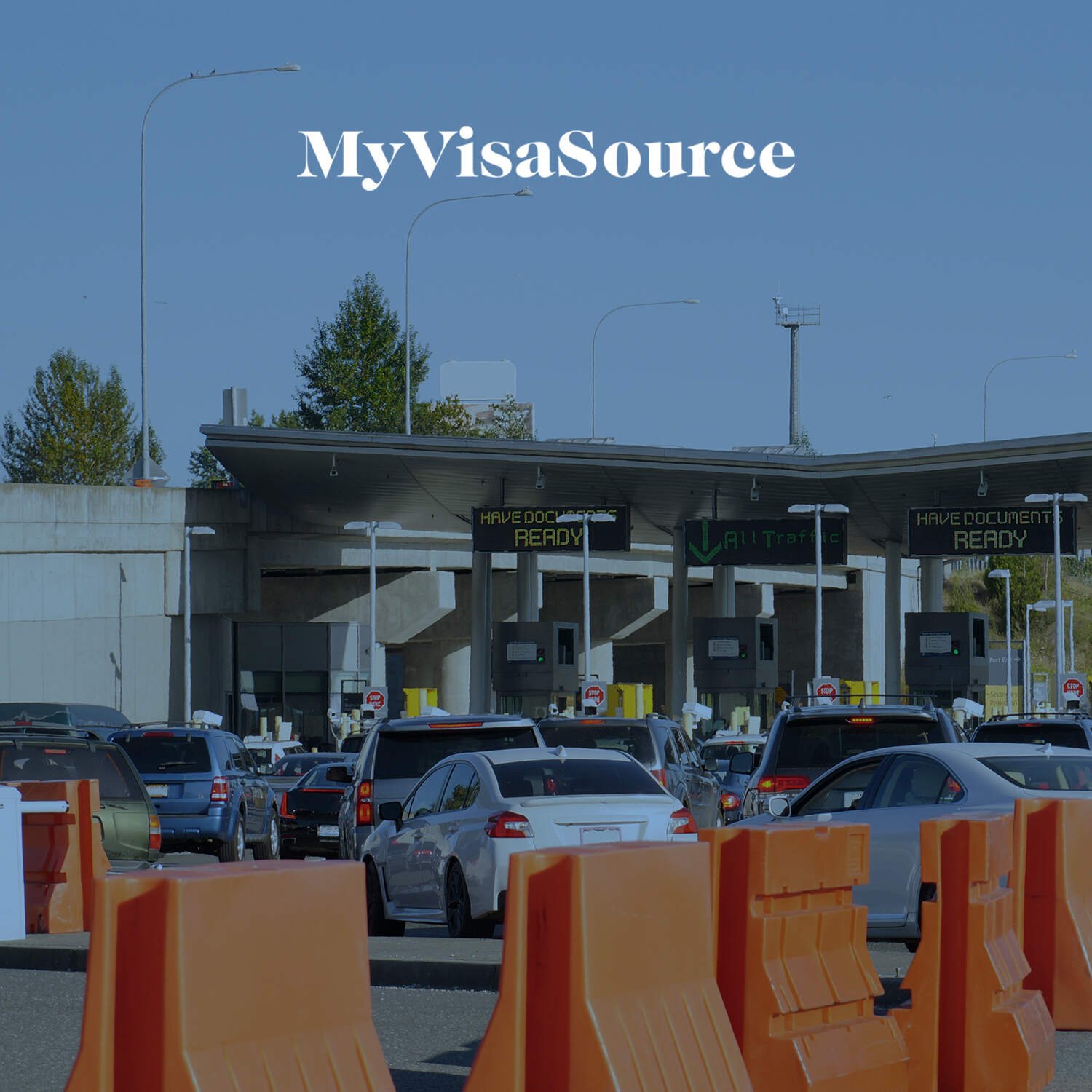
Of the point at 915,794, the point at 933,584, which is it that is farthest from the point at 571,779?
the point at 933,584

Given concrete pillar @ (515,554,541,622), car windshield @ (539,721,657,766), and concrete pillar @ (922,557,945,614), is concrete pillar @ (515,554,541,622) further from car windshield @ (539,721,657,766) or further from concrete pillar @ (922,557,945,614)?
car windshield @ (539,721,657,766)

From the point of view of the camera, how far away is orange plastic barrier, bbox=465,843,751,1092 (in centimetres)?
527

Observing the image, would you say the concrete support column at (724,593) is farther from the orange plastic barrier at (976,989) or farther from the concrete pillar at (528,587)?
the orange plastic barrier at (976,989)

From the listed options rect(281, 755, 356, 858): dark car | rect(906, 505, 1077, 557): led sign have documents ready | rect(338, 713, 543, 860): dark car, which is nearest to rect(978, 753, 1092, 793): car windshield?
rect(338, 713, 543, 860): dark car

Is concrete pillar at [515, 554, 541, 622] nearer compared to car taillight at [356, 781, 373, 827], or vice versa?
car taillight at [356, 781, 373, 827]

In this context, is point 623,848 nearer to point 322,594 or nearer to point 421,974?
point 421,974

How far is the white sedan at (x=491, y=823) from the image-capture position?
1342 centimetres

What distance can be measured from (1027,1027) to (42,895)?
28.4 ft

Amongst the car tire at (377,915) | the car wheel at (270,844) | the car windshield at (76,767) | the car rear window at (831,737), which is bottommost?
the car wheel at (270,844)

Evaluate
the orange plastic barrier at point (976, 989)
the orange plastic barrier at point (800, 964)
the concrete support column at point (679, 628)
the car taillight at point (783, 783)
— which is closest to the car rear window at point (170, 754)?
the car taillight at point (783, 783)

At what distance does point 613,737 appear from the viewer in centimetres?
2138

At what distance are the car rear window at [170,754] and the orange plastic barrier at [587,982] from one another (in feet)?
56.4

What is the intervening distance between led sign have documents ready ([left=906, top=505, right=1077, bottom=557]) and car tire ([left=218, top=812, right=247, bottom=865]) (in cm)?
2687

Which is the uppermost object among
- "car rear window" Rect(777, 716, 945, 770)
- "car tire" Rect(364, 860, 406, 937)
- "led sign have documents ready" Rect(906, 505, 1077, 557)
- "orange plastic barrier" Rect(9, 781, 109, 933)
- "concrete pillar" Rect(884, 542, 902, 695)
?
"led sign have documents ready" Rect(906, 505, 1077, 557)
